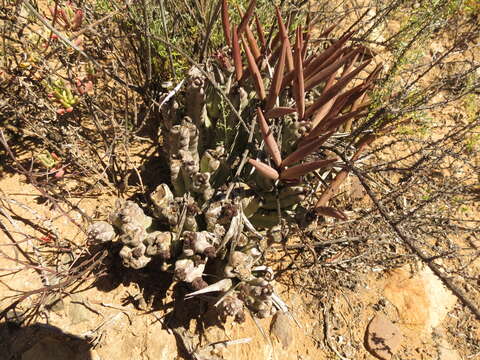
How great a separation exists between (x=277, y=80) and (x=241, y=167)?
51cm

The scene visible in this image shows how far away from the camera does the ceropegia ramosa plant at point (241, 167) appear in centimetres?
170

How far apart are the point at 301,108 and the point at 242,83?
1.35 ft

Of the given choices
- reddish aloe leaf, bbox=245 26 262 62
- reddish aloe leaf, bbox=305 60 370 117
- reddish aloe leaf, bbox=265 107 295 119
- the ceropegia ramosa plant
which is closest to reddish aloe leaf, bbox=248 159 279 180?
the ceropegia ramosa plant

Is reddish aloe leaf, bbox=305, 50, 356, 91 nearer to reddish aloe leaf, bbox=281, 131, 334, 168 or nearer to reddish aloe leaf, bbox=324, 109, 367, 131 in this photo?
reddish aloe leaf, bbox=324, 109, 367, 131

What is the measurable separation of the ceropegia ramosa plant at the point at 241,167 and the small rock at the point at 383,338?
3.03 ft

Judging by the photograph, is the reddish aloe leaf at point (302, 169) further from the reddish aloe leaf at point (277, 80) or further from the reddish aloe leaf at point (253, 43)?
the reddish aloe leaf at point (253, 43)

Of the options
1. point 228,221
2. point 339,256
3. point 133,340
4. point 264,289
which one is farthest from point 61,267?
point 339,256

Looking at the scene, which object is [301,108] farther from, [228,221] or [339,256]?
[339,256]

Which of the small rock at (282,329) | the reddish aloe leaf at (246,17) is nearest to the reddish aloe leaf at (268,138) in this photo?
the reddish aloe leaf at (246,17)

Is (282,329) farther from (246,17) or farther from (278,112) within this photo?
(246,17)

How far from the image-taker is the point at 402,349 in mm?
2412

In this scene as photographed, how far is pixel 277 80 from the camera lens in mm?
1704

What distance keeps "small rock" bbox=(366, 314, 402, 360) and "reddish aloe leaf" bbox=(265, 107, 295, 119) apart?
178 centimetres

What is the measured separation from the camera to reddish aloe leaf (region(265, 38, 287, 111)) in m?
1.66
